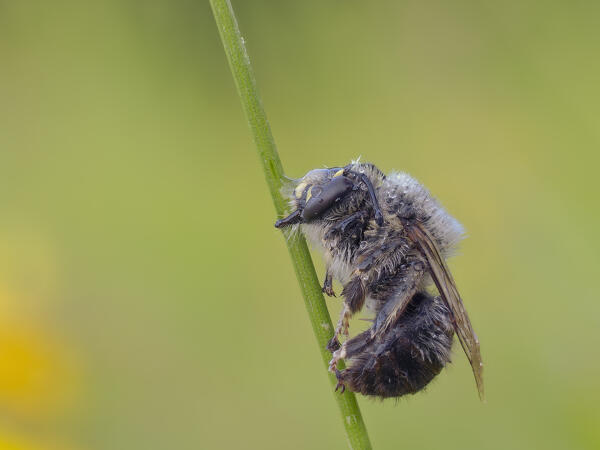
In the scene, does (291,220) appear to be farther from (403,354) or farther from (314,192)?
(403,354)

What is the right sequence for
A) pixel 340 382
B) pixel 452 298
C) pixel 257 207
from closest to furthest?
pixel 340 382
pixel 452 298
pixel 257 207

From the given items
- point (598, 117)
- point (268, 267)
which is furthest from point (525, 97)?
point (268, 267)

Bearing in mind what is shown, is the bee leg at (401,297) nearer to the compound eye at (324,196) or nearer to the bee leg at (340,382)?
the bee leg at (340,382)

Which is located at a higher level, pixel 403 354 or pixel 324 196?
pixel 324 196

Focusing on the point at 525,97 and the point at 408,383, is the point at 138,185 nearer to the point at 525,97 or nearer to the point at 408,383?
the point at 525,97

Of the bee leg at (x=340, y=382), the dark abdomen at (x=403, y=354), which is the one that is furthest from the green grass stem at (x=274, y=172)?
the dark abdomen at (x=403, y=354)

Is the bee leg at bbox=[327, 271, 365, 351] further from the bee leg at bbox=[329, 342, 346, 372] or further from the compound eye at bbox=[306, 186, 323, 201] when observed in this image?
the compound eye at bbox=[306, 186, 323, 201]

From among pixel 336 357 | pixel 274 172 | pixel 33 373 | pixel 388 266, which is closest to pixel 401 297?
pixel 388 266

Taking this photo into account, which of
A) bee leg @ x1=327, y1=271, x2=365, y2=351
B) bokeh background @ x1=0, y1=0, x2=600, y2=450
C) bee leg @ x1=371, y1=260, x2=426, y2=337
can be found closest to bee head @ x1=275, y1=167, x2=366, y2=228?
bee leg @ x1=327, y1=271, x2=365, y2=351
